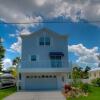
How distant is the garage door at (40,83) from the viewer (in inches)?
1575

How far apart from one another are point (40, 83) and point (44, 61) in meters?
3.20

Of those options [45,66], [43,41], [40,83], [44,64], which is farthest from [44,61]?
[43,41]

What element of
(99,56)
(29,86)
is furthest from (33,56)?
(99,56)

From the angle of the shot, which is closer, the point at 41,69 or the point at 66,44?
the point at 41,69

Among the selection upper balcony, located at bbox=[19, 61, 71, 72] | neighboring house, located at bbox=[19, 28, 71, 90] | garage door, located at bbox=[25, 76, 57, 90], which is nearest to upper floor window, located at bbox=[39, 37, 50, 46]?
neighboring house, located at bbox=[19, 28, 71, 90]

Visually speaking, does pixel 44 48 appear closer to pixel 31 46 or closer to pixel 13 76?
pixel 31 46

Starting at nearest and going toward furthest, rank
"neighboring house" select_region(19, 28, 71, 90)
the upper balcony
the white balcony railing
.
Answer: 1. the upper balcony
2. "neighboring house" select_region(19, 28, 71, 90)
3. the white balcony railing

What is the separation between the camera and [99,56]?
77.9m

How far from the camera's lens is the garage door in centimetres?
4000

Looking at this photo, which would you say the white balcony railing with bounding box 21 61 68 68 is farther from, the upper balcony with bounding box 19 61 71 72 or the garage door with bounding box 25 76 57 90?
the garage door with bounding box 25 76 57 90

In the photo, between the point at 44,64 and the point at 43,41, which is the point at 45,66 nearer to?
the point at 44,64

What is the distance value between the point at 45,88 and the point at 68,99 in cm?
1644

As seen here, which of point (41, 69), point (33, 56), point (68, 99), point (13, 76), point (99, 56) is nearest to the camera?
point (68, 99)

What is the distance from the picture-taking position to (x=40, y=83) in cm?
4016
